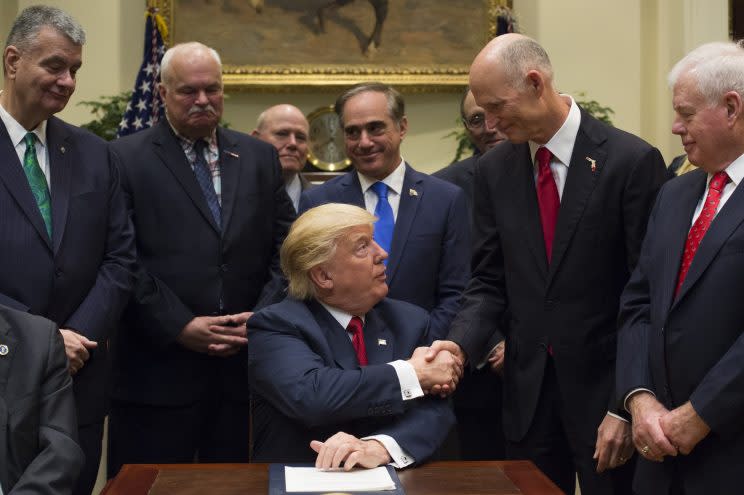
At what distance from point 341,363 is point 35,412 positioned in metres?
0.90

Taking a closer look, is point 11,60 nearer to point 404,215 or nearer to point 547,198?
point 404,215

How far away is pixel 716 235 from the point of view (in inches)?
110

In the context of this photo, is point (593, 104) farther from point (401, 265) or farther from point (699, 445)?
point (699, 445)

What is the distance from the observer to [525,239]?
3.45 metres

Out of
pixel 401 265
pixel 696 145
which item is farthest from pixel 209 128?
pixel 696 145

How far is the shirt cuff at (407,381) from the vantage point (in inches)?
119

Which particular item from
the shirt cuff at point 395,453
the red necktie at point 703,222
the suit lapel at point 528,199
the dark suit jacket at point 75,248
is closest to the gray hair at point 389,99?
the suit lapel at point 528,199

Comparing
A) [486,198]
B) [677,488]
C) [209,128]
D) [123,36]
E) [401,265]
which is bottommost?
[677,488]

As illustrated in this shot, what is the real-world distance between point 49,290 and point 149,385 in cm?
74

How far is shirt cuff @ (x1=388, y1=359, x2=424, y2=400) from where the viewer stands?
3.02 m

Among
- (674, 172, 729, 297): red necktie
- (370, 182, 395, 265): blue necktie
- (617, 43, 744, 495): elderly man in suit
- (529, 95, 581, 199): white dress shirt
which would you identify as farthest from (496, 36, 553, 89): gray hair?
(370, 182, 395, 265): blue necktie

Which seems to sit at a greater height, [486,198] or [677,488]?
[486,198]

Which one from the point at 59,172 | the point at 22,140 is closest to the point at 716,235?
the point at 59,172

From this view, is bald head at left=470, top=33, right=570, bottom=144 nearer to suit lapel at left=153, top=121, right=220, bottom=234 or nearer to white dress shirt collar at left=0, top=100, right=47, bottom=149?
suit lapel at left=153, top=121, right=220, bottom=234
